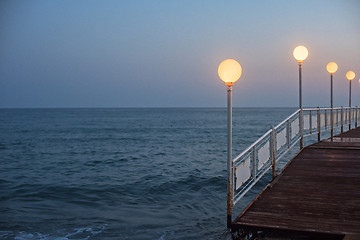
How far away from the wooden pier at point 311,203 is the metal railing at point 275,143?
0.38 meters

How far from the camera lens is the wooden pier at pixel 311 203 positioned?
4.54 metres

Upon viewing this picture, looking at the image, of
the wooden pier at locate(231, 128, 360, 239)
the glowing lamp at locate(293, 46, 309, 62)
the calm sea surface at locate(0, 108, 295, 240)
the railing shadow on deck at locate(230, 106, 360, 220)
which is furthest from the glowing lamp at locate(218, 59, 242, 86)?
the glowing lamp at locate(293, 46, 309, 62)

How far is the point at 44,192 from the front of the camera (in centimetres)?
1372

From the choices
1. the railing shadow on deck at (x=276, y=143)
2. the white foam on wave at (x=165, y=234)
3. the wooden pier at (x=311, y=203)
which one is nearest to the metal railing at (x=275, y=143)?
the railing shadow on deck at (x=276, y=143)

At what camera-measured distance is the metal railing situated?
586cm

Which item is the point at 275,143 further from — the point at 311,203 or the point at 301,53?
the point at 301,53

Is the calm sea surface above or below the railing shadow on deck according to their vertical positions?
below

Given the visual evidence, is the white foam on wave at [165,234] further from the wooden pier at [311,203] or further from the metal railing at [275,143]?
the wooden pier at [311,203]

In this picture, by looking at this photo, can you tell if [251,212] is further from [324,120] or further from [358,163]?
[324,120]

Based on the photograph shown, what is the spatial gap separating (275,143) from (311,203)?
2.41 meters

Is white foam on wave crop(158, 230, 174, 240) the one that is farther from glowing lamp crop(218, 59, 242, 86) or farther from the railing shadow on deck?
glowing lamp crop(218, 59, 242, 86)

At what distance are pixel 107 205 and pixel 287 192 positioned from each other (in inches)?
272

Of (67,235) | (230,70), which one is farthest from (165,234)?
(230,70)

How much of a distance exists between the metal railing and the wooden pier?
382 mm
